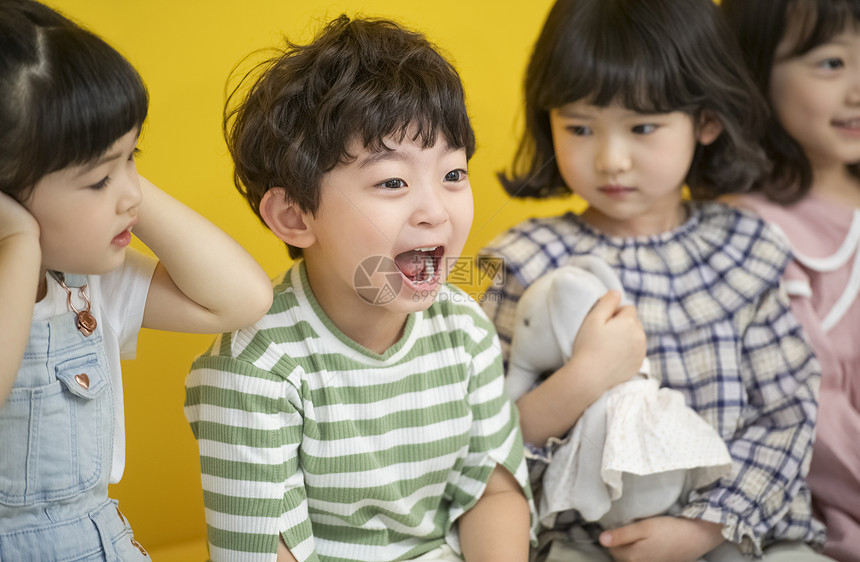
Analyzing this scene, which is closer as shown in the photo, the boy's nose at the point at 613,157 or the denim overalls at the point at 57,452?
the denim overalls at the point at 57,452

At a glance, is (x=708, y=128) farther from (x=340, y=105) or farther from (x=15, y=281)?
(x=15, y=281)

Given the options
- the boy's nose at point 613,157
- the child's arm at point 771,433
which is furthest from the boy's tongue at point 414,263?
the child's arm at point 771,433

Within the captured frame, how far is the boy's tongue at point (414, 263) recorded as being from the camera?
0.82 metres

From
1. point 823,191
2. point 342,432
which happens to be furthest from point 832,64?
point 342,432

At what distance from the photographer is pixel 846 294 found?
1.21 meters

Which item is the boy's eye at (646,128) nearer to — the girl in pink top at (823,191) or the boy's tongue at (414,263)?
the girl in pink top at (823,191)

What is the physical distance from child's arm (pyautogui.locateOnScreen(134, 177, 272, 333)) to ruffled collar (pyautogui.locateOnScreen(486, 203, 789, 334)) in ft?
1.38

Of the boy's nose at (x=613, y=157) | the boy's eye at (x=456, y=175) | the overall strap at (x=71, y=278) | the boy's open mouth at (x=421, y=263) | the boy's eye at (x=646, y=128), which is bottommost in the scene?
the boy's open mouth at (x=421, y=263)

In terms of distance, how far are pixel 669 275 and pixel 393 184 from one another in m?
0.49

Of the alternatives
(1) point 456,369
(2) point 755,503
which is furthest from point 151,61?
(2) point 755,503

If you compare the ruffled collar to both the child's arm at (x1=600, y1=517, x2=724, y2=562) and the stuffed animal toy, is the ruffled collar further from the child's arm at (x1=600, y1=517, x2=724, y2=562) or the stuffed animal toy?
the child's arm at (x1=600, y1=517, x2=724, y2=562)

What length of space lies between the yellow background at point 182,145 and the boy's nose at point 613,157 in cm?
16

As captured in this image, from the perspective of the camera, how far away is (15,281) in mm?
624

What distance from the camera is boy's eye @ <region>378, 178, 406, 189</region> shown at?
0.79 m
